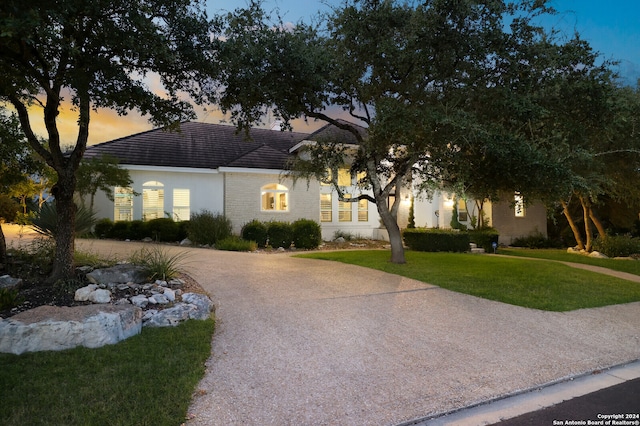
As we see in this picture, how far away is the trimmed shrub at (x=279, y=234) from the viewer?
624 inches

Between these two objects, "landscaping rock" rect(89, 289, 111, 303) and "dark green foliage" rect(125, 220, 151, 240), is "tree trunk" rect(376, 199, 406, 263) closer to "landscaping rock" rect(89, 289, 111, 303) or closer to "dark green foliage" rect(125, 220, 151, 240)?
"landscaping rock" rect(89, 289, 111, 303)

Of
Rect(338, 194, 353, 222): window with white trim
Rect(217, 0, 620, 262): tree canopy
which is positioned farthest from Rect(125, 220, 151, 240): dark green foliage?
Rect(338, 194, 353, 222): window with white trim

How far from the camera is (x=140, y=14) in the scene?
5.72 m

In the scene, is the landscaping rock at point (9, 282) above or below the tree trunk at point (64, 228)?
below

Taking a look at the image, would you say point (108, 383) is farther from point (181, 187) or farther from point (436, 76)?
point (181, 187)

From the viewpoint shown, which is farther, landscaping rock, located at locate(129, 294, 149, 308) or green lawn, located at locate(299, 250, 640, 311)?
green lawn, located at locate(299, 250, 640, 311)

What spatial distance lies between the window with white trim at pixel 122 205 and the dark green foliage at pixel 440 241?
13042 millimetres

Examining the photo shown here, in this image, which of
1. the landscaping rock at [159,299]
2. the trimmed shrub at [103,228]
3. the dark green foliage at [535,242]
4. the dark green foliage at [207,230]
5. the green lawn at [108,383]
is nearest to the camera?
the green lawn at [108,383]

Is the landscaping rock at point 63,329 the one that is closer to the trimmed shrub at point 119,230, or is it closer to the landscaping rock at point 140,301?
the landscaping rock at point 140,301

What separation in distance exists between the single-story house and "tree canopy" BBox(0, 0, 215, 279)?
9322 millimetres

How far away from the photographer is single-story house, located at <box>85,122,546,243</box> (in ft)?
59.7

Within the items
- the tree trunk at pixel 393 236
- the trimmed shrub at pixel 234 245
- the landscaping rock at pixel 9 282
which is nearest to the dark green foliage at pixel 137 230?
the trimmed shrub at pixel 234 245

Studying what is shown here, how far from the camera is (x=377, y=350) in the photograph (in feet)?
16.4

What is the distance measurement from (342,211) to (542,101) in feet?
40.9
